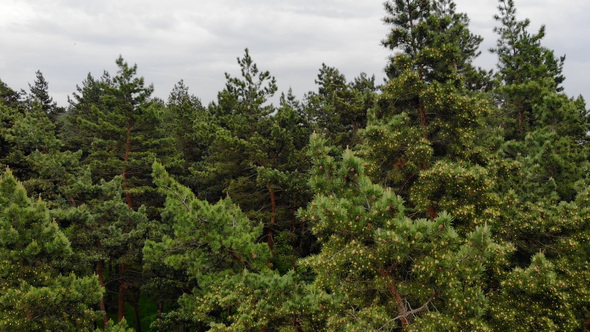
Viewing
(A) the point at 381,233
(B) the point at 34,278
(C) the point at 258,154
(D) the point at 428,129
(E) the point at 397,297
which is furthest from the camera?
(C) the point at 258,154

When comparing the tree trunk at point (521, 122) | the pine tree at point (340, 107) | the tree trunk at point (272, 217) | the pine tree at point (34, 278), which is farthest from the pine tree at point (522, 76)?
the pine tree at point (34, 278)

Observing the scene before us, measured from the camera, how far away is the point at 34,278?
1125 cm

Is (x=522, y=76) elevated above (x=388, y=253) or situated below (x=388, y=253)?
above

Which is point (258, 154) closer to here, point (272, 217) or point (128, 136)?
point (272, 217)

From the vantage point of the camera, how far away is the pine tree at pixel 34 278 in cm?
1057

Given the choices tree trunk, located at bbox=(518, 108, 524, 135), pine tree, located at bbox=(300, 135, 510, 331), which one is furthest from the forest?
tree trunk, located at bbox=(518, 108, 524, 135)

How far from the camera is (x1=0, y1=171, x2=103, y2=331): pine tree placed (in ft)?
34.7

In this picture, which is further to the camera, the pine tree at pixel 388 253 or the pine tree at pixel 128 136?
the pine tree at pixel 128 136

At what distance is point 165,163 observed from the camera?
24344mm

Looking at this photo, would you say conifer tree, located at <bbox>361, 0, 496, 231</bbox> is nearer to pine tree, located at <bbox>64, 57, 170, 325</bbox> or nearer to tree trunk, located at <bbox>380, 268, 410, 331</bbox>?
tree trunk, located at <bbox>380, 268, 410, 331</bbox>

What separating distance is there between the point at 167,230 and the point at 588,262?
18.0 meters

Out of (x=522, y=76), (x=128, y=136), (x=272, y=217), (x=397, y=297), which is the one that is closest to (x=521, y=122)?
(x=522, y=76)

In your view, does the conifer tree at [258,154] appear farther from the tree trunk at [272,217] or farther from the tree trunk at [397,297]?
the tree trunk at [397,297]

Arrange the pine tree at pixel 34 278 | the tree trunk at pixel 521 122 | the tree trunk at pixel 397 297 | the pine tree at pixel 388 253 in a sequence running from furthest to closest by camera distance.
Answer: the tree trunk at pixel 521 122 < the pine tree at pixel 34 278 < the tree trunk at pixel 397 297 < the pine tree at pixel 388 253
